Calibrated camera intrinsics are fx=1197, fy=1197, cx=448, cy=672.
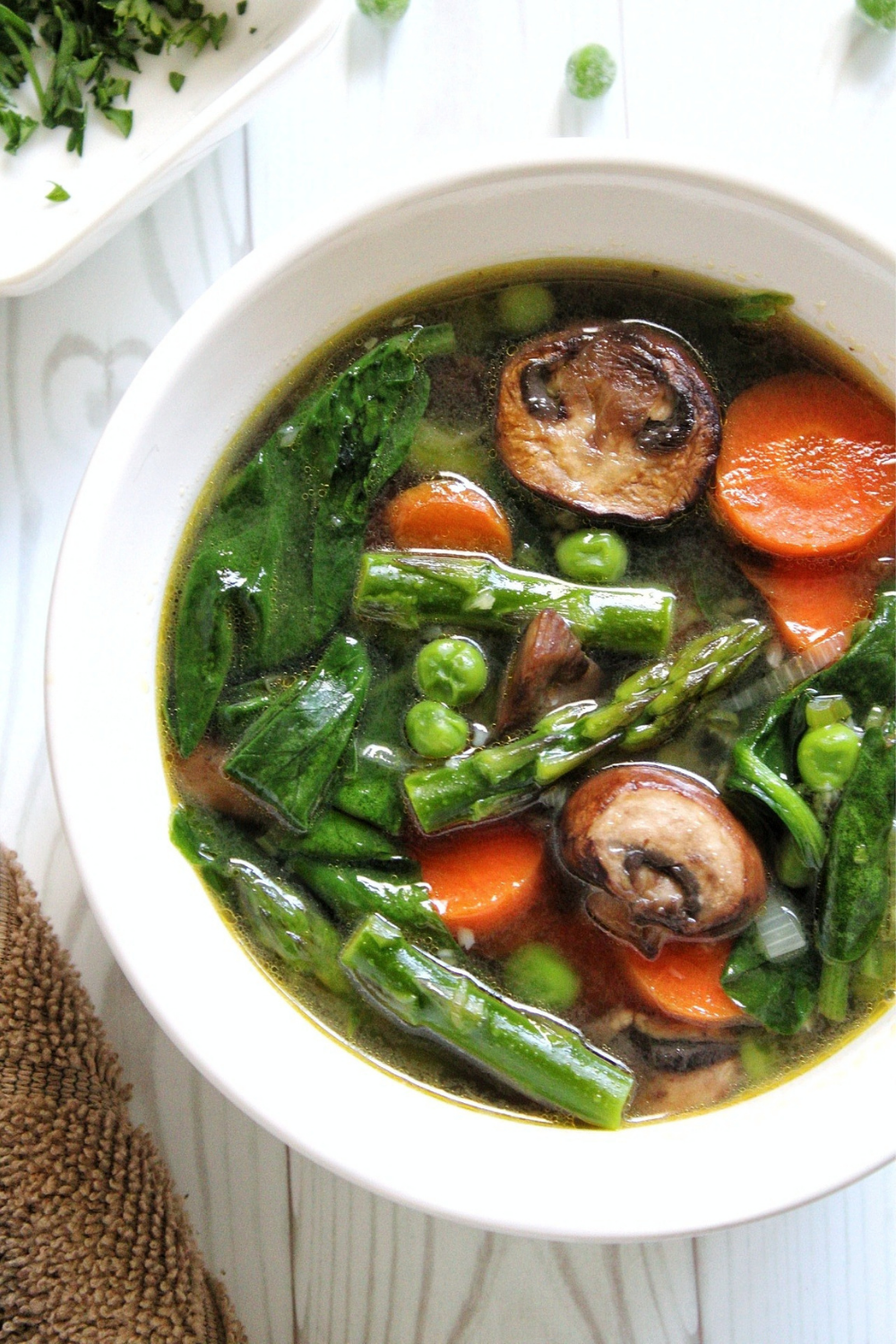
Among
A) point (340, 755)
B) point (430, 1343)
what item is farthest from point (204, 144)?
point (430, 1343)

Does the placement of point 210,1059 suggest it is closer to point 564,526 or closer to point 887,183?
point 564,526

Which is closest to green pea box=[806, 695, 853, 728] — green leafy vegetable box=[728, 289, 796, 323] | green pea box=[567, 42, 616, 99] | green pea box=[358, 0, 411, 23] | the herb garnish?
green leafy vegetable box=[728, 289, 796, 323]

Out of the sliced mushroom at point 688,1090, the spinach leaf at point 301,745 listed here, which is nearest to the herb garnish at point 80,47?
the spinach leaf at point 301,745

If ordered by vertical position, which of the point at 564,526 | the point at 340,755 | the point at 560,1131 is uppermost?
the point at 564,526

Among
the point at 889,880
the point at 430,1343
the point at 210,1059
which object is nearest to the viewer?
the point at 210,1059

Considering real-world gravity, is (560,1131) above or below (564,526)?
below

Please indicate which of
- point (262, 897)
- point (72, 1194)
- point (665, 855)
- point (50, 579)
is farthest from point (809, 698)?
point (72, 1194)

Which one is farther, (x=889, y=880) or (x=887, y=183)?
(x=887, y=183)
